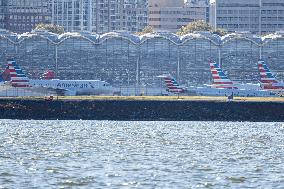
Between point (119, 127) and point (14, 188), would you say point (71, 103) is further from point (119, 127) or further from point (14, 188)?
point (14, 188)

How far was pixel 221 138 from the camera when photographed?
333 ft

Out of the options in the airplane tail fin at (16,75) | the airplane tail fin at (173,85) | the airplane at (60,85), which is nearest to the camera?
the airplane at (60,85)

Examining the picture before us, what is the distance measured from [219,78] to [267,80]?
20.9 feet

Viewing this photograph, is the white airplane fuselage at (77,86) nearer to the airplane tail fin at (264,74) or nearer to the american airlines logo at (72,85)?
the american airlines logo at (72,85)

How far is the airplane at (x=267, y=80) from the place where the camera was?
189800mm

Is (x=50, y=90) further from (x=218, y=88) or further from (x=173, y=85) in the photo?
(x=218, y=88)

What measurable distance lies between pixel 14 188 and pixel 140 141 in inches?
1260

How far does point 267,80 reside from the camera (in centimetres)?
19200

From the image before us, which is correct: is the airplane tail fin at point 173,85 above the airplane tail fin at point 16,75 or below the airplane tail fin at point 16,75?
below

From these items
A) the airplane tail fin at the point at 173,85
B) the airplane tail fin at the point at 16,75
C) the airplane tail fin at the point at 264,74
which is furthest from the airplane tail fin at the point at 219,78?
the airplane tail fin at the point at 16,75

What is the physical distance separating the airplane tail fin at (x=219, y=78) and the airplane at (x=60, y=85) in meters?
13.5

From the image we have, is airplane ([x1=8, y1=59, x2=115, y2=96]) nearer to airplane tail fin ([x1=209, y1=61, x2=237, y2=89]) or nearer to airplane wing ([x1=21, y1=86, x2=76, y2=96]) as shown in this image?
airplane wing ([x1=21, y1=86, x2=76, y2=96])

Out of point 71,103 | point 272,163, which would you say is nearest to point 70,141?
point 272,163

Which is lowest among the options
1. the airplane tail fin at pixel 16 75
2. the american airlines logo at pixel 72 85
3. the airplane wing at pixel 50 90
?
the airplane wing at pixel 50 90
